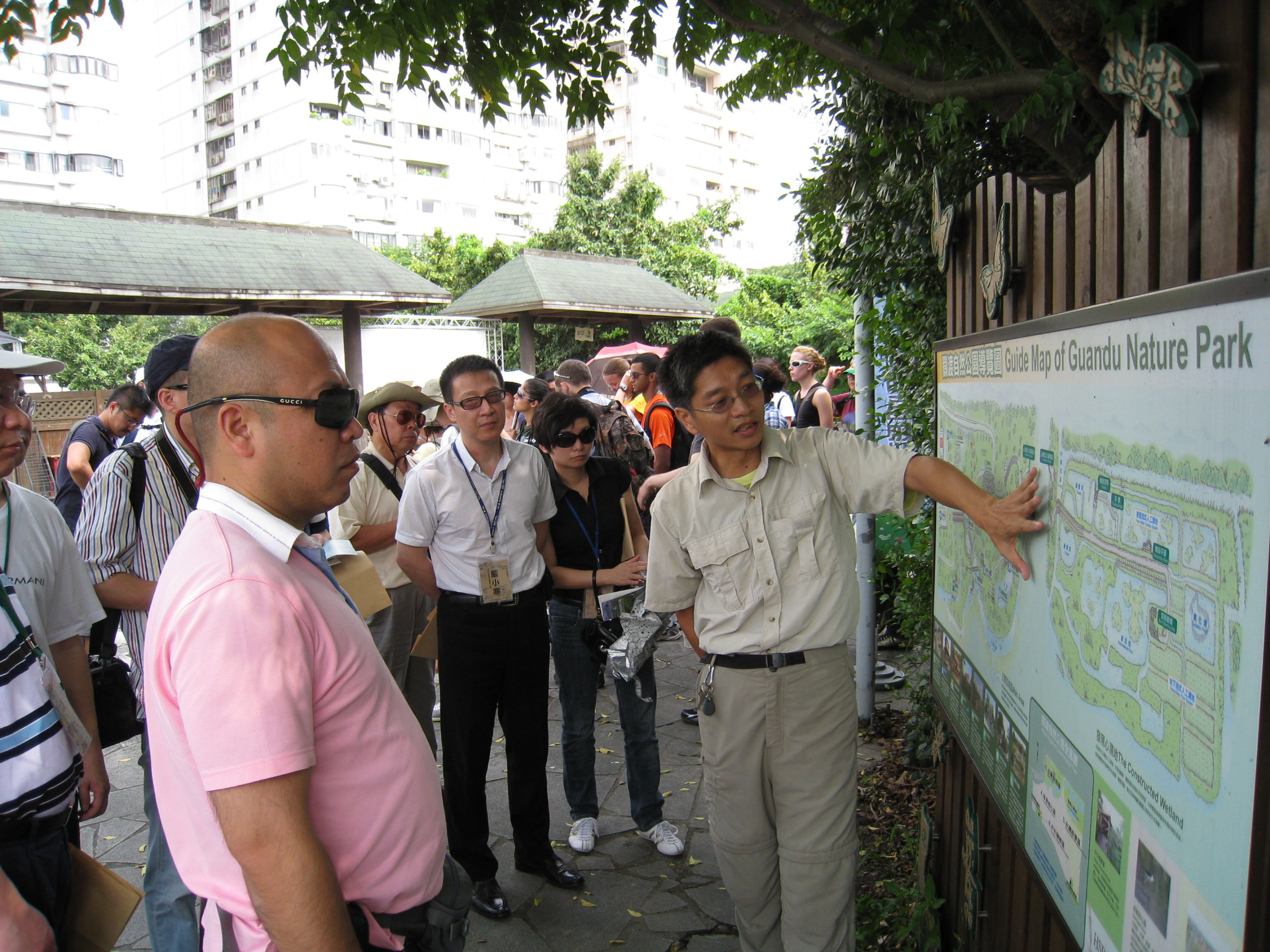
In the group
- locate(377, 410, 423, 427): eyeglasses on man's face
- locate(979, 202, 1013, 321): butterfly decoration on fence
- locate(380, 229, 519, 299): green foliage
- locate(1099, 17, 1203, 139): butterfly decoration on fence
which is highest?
locate(380, 229, 519, 299): green foliage

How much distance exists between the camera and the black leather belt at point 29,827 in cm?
203

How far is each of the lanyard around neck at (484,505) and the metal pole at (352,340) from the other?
1327 cm

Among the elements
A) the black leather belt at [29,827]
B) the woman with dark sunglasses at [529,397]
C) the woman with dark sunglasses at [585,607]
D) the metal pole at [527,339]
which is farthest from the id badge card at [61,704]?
the metal pole at [527,339]

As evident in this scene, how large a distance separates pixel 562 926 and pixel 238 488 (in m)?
2.64

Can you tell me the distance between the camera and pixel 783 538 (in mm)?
2734

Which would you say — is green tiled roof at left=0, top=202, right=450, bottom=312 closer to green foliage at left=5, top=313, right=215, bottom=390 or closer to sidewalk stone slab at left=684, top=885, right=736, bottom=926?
sidewalk stone slab at left=684, top=885, right=736, bottom=926

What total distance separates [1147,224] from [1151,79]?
0.23m

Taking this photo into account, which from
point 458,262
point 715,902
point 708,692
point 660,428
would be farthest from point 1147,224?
point 458,262

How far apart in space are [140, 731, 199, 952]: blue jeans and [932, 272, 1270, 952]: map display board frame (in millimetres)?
2526

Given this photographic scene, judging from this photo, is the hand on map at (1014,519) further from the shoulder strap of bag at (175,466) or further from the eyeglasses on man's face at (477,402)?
the shoulder strap of bag at (175,466)

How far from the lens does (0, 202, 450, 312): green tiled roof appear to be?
41.2 feet

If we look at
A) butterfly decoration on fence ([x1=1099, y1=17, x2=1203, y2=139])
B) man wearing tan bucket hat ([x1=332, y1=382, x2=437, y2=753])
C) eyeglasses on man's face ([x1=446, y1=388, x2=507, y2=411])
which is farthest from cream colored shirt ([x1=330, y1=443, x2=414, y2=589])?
butterfly decoration on fence ([x1=1099, y1=17, x2=1203, y2=139])

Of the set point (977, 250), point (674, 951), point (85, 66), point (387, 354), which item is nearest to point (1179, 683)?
point (977, 250)

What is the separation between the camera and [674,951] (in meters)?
3.29
